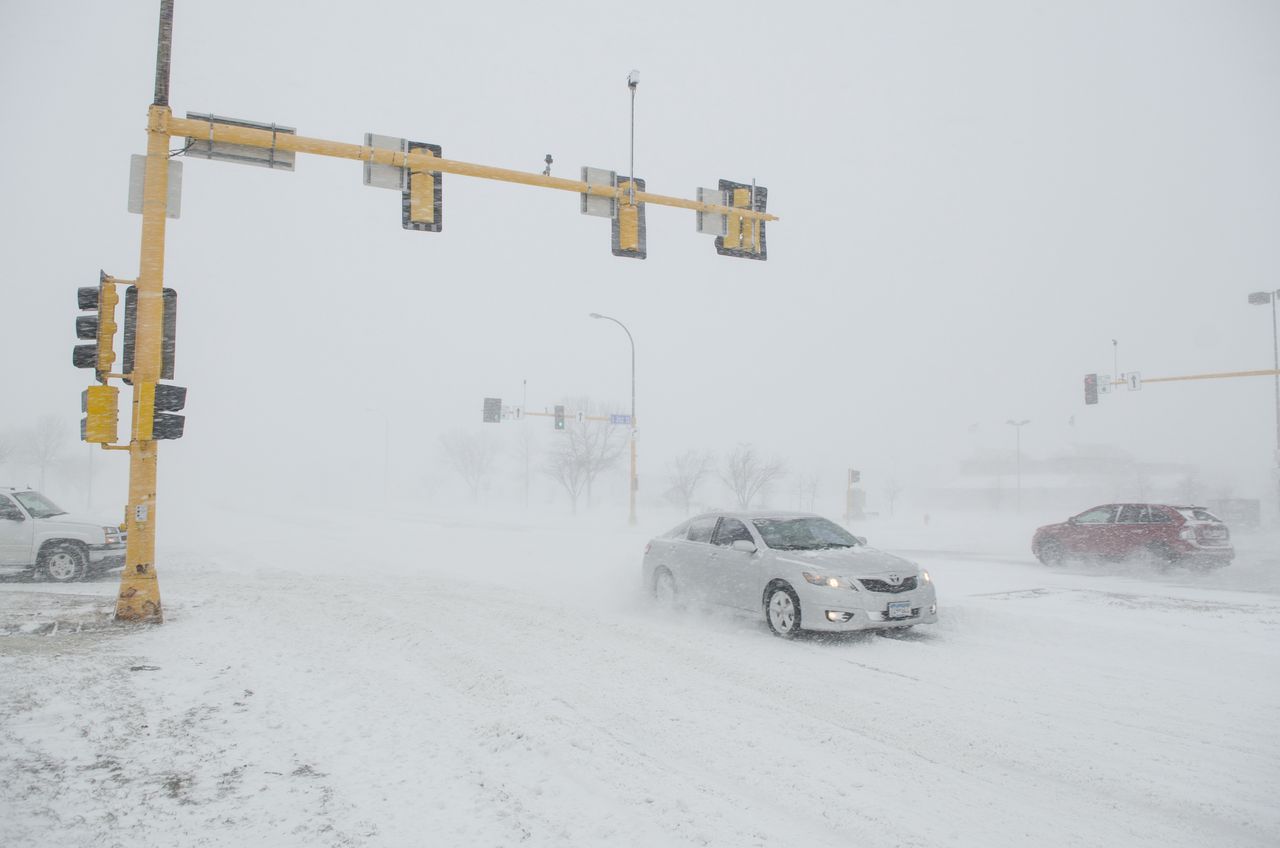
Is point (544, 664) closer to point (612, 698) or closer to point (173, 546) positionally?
point (612, 698)

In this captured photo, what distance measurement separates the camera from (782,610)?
816 cm

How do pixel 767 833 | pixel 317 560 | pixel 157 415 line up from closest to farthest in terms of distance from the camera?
pixel 767 833 → pixel 157 415 → pixel 317 560

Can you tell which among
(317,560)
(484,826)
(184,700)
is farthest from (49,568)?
(484,826)

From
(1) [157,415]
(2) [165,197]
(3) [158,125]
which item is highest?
(3) [158,125]

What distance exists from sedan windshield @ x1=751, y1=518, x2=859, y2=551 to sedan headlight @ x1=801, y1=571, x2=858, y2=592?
748mm

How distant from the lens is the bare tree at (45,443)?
5309 cm

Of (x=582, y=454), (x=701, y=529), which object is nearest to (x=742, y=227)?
(x=701, y=529)

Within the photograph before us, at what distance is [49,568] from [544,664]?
10594 mm

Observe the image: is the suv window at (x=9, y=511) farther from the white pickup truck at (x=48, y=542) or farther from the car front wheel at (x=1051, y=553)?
the car front wheel at (x=1051, y=553)

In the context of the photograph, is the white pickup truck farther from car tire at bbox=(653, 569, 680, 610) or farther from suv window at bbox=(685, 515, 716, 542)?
suv window at bbox=(685, 515, 716, 542)

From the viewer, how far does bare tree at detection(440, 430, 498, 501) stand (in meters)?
71.6

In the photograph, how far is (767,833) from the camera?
11.7ft

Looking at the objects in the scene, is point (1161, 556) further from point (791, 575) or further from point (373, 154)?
point (373, 154)

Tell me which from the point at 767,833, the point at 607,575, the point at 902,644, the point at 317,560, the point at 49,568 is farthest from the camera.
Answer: the point at 317,560
